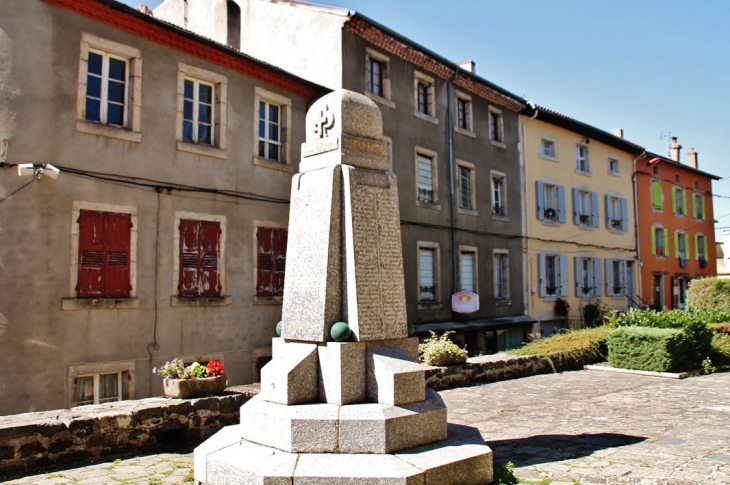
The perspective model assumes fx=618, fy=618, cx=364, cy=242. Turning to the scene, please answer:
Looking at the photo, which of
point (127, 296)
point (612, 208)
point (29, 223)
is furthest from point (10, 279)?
point (612, 208)

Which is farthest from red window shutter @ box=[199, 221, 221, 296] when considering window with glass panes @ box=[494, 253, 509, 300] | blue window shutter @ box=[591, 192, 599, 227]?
blue window shutter @ box=[591, 192, 599, 227]

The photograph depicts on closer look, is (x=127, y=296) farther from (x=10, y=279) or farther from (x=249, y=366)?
(x=249, y=366)

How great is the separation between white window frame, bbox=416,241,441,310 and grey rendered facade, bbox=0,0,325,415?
4816mm

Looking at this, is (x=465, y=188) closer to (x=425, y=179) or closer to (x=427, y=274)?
(x=425, y=179)

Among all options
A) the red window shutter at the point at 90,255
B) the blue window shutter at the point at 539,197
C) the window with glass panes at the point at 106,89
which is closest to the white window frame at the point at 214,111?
the window with glass panes at the point at 106,89

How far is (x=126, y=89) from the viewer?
11117mm

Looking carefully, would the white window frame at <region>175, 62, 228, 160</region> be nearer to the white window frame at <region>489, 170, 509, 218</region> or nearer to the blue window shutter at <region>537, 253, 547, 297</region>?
the white window frame at <region>489, 170, 509, 218</region>

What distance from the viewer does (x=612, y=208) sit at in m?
26.0

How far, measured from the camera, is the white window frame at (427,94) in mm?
17391

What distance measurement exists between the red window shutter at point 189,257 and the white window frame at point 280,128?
7.12 feet

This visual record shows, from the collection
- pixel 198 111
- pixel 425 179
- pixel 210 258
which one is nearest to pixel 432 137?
pixel 425 179

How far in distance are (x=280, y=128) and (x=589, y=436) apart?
31.2 feet

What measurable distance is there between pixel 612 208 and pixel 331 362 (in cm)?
2342

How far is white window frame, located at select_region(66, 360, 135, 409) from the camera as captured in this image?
32.6 ft
